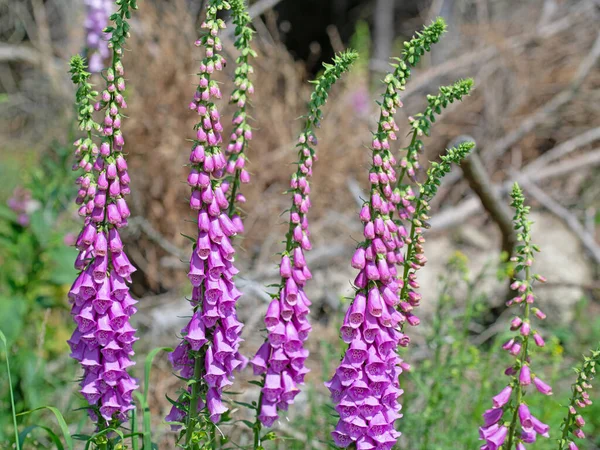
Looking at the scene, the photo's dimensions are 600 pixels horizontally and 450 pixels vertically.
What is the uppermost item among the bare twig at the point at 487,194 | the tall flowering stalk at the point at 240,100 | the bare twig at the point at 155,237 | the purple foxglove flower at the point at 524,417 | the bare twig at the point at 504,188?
the bare twig at the point at 504,188

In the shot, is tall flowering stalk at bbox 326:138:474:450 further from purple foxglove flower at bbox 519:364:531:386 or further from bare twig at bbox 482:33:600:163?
bare twig at bbox 482:33:600:163

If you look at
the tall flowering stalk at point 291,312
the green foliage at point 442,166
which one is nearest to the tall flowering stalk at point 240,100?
the tall flowering stalk at point 291,312

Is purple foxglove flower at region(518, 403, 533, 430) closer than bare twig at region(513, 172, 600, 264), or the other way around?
purple foxglove flower at region(518, 403, 533, 430)

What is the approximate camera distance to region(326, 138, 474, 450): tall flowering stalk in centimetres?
207

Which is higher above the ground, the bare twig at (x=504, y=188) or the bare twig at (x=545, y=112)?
the bare twig at (x=545, y=112)

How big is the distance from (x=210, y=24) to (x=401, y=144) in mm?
5141

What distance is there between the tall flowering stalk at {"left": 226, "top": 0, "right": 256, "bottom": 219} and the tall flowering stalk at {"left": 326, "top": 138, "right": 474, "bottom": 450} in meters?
0.47

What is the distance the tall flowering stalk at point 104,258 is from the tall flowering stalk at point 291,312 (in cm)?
44

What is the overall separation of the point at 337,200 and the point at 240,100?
449 centimetres

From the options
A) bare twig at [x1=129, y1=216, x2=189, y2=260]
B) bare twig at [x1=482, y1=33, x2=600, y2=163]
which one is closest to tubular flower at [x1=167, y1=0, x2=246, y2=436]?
bare twig at [x1=129, y1=216, x2=189, y2=260]

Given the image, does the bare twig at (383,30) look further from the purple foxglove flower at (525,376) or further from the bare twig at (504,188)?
the purple foxglove flower at (525,376)

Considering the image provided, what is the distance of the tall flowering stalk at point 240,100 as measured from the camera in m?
2.16

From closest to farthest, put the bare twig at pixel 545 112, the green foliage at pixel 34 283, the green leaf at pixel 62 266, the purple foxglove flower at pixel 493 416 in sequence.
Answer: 1. the purple foxglove flower at pixel 493 416
2. the green foliage at pixel 34 283
3. the green leaf at pixel 62 266
4. the bare twig at pixel 545 112

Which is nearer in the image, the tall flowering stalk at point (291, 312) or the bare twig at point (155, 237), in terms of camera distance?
the tall flowering stalk at point (291, 312)
